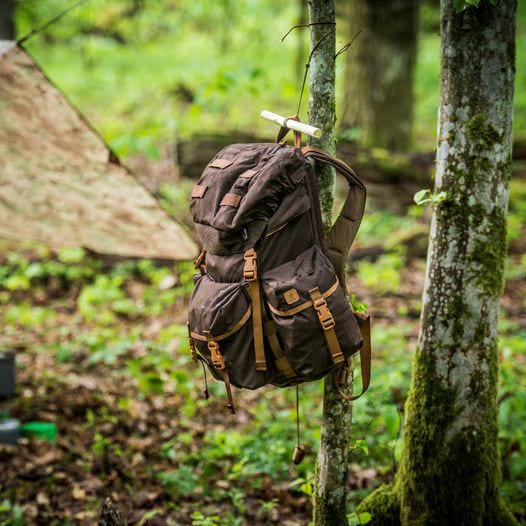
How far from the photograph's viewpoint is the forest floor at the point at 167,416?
11.1ft

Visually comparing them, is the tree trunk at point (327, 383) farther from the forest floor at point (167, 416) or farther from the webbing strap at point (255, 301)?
the webbing strap at point (255, 301)

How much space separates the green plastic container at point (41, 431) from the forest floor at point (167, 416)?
54 mm

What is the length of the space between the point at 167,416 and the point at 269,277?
9.30 feet

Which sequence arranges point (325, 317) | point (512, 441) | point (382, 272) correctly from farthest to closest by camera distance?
point (382, 272) → point (512, 441) → point (325, 317)

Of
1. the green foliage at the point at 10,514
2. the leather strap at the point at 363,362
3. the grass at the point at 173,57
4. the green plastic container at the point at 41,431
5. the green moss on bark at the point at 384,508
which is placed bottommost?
the green foliage at the point at 10,514

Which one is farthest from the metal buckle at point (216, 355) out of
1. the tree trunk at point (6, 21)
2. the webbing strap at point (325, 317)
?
the tree trunk at point (6, 21)

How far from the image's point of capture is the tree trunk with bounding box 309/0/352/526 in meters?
2.29

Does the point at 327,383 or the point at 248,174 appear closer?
the point at 248,174

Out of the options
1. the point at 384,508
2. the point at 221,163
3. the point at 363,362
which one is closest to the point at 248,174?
the point at 221,163

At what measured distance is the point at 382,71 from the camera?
9000mm

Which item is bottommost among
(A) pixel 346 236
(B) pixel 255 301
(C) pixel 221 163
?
(B) pixel 255 301

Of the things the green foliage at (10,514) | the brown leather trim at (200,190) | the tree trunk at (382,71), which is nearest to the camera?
the brown leather trim at (200,190)

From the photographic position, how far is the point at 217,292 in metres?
2.16

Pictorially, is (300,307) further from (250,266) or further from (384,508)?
(384,508)
